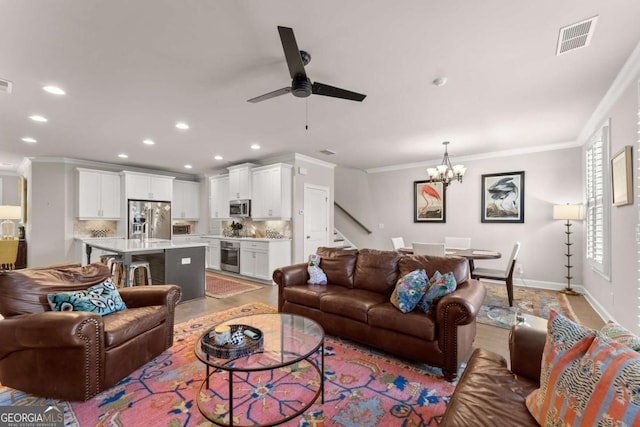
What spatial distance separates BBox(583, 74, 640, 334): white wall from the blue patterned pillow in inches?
184

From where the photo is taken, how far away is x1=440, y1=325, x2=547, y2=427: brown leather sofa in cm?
112

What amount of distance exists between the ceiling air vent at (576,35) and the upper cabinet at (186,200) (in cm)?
812

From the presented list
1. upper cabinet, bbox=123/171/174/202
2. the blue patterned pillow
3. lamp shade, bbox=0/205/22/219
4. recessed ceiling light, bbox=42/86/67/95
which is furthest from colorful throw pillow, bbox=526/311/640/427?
lamp shade, bbox=0/205/22/219

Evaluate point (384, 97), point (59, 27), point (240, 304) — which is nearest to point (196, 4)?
point (59, 27)

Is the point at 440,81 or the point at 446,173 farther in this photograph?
the point at 446,173

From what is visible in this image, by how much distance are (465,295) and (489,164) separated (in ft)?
14.8

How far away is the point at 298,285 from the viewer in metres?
3.45

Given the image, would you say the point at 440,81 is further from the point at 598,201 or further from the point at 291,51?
the point at 598,201

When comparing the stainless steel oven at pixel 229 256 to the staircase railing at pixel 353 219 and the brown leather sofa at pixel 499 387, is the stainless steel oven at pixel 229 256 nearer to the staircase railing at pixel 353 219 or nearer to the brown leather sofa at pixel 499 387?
the staircase railing at pixel 353 219

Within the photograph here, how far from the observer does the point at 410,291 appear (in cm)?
250

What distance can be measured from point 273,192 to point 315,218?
115cm

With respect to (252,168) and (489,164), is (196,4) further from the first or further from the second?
(489,164)

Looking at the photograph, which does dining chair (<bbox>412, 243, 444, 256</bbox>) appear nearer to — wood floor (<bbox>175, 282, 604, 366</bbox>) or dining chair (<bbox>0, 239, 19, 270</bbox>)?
wood floor (<bbox>175, 282, 604, 366</bbox>)

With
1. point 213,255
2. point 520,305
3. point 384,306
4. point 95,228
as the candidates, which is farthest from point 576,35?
point 95,228
